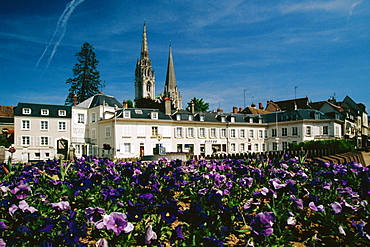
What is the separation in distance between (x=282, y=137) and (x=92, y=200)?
1809 inches

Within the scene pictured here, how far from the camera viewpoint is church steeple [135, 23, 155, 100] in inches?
4272

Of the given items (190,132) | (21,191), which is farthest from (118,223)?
(190,132)

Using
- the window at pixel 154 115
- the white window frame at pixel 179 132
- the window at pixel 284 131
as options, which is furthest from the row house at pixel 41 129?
the window at pixel 284 131

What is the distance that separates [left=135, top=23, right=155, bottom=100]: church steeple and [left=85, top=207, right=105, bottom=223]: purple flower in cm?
Answer: 10726

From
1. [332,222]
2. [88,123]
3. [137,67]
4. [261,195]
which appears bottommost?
[332,222]

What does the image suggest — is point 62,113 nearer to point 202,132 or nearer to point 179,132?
point 179,132

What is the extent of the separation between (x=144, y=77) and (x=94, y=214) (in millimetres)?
108141

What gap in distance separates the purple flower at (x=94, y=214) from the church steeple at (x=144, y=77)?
352 ft

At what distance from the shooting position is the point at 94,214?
2.37m

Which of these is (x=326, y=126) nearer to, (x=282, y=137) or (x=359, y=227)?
(x=282, y=137)

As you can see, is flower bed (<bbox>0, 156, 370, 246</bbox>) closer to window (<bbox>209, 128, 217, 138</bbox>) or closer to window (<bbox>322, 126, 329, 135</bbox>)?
window (<bbox>209, 128, 217, 138</bbox>)

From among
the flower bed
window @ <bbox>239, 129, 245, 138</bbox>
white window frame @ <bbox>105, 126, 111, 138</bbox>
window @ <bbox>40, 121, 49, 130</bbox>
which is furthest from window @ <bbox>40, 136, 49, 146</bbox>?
the flower bed

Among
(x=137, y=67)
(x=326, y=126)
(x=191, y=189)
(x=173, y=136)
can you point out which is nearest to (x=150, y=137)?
(x=173, y=136)

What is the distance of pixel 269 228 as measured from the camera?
2035mm
